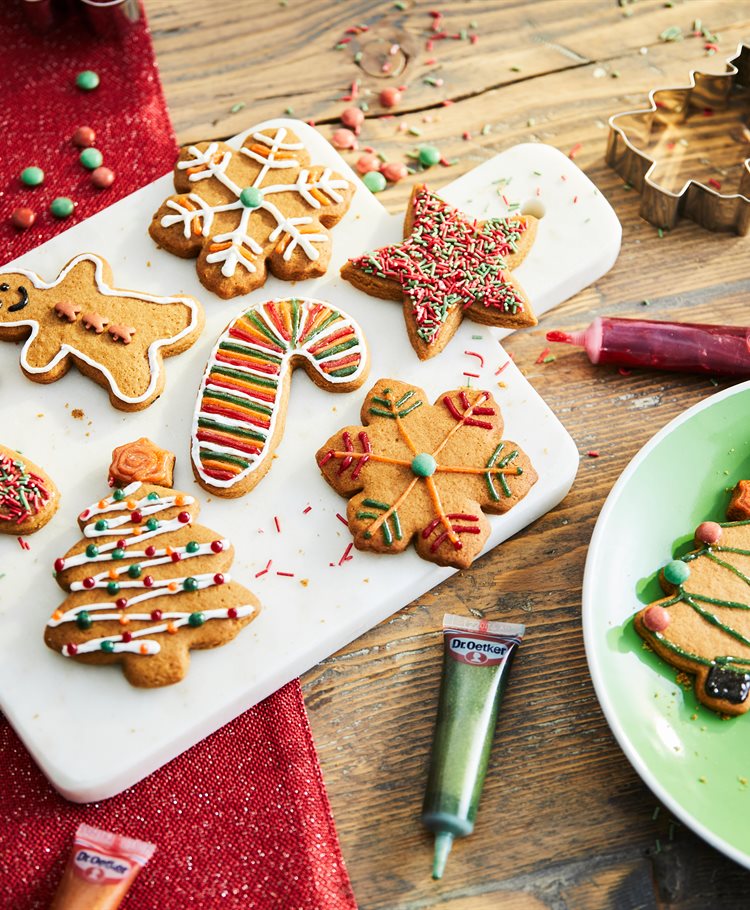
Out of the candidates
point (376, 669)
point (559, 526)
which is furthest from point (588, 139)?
point (376, 669)

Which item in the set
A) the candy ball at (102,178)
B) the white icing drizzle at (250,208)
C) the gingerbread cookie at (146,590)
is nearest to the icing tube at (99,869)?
the gingerbread cookie at (146,590)

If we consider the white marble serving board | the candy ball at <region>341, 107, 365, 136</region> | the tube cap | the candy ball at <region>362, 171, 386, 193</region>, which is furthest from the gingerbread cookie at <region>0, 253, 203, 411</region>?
the tube cap

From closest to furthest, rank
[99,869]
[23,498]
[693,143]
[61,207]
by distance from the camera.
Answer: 1. [99,869]
2. [23,498]
3. [61,207]
4. [693,143]

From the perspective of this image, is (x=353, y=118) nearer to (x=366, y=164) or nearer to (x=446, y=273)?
(x=366, y=164)

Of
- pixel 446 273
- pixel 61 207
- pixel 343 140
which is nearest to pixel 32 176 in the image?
pixel 61 207

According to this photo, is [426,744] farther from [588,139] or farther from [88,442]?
[588,139]

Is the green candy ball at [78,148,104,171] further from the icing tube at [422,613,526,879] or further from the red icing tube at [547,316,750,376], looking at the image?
the icing tube at [422,613,526,879]
